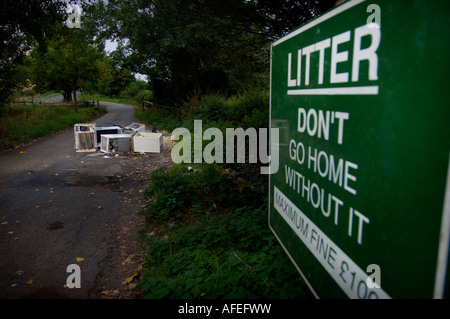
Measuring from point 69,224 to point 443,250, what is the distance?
5383 millimetres

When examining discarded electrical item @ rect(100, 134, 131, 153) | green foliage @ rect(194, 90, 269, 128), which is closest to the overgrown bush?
green foliage @ rect(194, 90, 269, 128)

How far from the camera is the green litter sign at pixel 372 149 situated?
923 mm

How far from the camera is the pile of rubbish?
33.9 ft

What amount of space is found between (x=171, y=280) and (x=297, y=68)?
96.0 inches

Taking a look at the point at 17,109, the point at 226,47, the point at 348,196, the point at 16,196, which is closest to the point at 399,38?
the point at 348,196

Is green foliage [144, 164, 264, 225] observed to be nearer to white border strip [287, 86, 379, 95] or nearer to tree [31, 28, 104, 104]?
white border strip [287, 86, 379, 95]

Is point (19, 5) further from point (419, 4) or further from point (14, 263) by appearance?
point (419, 4)

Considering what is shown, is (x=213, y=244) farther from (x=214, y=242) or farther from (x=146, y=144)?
(x=146, y=144)

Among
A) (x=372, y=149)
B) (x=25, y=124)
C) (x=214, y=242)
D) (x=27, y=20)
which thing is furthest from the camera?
(x=25, y=124)

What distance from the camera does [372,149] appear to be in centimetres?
118

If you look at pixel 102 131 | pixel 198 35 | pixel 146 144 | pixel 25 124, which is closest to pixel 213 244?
A: pixel 146 144

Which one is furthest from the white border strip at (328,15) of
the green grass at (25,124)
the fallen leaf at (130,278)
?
the green grass at (25,124)

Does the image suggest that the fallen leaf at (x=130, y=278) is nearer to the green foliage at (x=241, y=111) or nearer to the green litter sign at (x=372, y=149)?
the green litter sign at (x=372, y=149)

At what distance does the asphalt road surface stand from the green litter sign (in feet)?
8.87
